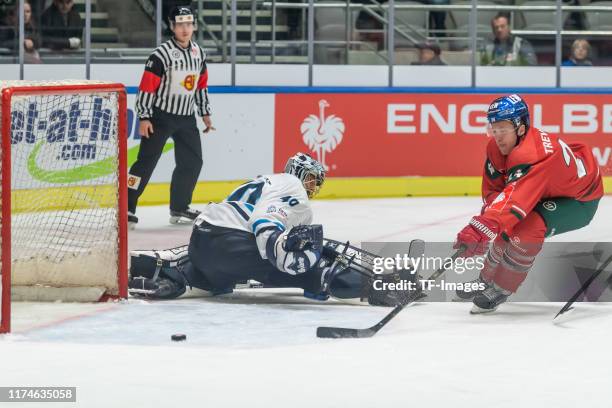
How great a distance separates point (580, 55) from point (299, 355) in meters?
7.02

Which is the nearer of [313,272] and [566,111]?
[313,272]

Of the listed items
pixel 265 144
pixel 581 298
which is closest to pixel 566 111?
pixel 265 144

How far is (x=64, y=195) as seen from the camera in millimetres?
7102

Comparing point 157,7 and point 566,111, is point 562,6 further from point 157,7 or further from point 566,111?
point 157,7

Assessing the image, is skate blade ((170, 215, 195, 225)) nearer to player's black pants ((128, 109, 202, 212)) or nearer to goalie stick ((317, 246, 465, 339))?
player's black pants ((128, 109, 202, 212))

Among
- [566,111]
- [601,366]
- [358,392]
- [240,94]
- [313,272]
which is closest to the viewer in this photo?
[358,392]

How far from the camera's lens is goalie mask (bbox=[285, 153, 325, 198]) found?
6.05m

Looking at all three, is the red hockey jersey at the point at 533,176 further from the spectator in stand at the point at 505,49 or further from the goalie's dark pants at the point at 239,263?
the spectator in stand at the point at 505,49

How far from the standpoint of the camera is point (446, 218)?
30.8 ft

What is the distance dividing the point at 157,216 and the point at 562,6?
4.08 meters

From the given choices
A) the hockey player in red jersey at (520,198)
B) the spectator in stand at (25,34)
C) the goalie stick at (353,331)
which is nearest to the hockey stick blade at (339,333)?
the goalie stick at (353,331)

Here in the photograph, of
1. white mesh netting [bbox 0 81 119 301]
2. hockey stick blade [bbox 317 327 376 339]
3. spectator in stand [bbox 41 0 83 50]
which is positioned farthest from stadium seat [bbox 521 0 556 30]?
hockey stick blade [bbox 317 327 376 339]

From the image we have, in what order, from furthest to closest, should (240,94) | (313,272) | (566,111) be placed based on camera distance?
(566,111) < (240,94) < (313,272)

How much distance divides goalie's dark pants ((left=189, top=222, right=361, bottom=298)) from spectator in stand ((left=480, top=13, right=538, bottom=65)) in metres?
5.63
